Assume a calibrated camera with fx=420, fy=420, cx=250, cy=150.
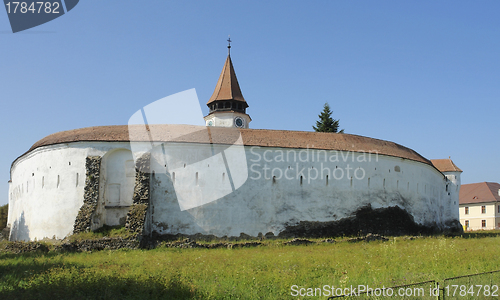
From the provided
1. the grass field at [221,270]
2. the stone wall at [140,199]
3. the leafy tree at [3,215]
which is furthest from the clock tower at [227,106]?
the grass field at [221,270]

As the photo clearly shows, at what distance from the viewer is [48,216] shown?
22719 millimetres

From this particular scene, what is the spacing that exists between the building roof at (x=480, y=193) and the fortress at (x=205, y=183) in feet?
120

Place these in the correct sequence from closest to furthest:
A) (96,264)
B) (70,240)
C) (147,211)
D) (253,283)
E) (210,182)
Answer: (253,283) < (96,264) < (70,240) < (147,211) < (210,182)

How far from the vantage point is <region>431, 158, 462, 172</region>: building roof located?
3491 cm

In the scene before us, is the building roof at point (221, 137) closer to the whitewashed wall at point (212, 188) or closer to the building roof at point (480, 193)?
the whitewashed wall at point (212, 188)

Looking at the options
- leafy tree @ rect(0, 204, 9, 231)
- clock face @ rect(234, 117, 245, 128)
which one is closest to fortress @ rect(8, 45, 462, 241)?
leafy tree @ rect(0, 204, 9, 231)

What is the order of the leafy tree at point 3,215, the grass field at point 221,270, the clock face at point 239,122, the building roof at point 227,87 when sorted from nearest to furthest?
the grass field at point 221,270 → the leafy tree at point 3,215 → the clock face at point 239,122 → the building roof at point 227,87

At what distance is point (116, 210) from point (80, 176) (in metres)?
2.68

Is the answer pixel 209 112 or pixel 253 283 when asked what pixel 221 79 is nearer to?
pixel 209 112

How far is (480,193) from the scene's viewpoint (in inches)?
2250

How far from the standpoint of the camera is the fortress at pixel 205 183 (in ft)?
73.7

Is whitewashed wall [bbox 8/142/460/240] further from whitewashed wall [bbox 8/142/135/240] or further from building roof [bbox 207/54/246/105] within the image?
building roof [bbox 207/54/246/105]

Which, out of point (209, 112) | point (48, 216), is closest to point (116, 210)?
point (48, 216)

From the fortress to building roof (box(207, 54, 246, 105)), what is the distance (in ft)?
57.8
